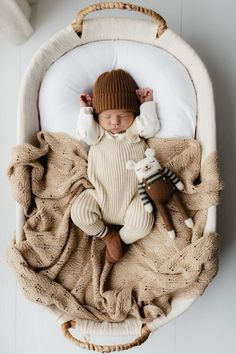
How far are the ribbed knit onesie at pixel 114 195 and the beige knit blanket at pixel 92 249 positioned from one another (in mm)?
37

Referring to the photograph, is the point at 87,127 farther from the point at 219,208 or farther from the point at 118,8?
the point at 219,208

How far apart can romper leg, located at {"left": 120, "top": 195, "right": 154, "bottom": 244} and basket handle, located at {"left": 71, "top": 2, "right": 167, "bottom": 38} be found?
46cm

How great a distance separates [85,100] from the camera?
1332 mm

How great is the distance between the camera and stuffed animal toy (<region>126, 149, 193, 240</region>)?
1.22 meters

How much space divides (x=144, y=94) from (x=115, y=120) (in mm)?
113

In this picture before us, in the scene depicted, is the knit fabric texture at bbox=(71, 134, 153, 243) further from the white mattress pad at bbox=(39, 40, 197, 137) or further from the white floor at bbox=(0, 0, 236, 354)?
the white floor at bbox=(0, 0, 236, 354)

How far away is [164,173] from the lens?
124 cm

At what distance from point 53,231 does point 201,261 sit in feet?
1.28

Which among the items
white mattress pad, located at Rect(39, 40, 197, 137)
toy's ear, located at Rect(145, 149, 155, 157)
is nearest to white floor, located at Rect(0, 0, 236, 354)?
white mattress pad, located at Rect(39, 40, 197, 137)

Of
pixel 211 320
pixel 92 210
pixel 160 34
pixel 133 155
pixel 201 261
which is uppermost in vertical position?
A: pixel 160 34

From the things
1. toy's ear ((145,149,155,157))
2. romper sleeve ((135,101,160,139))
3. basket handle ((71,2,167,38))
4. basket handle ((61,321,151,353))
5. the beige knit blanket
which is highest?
basket handle ((71,2,167,38))

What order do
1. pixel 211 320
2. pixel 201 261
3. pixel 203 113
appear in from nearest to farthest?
pixel 201 261 → pixel 203 113 → pixel 211 320
